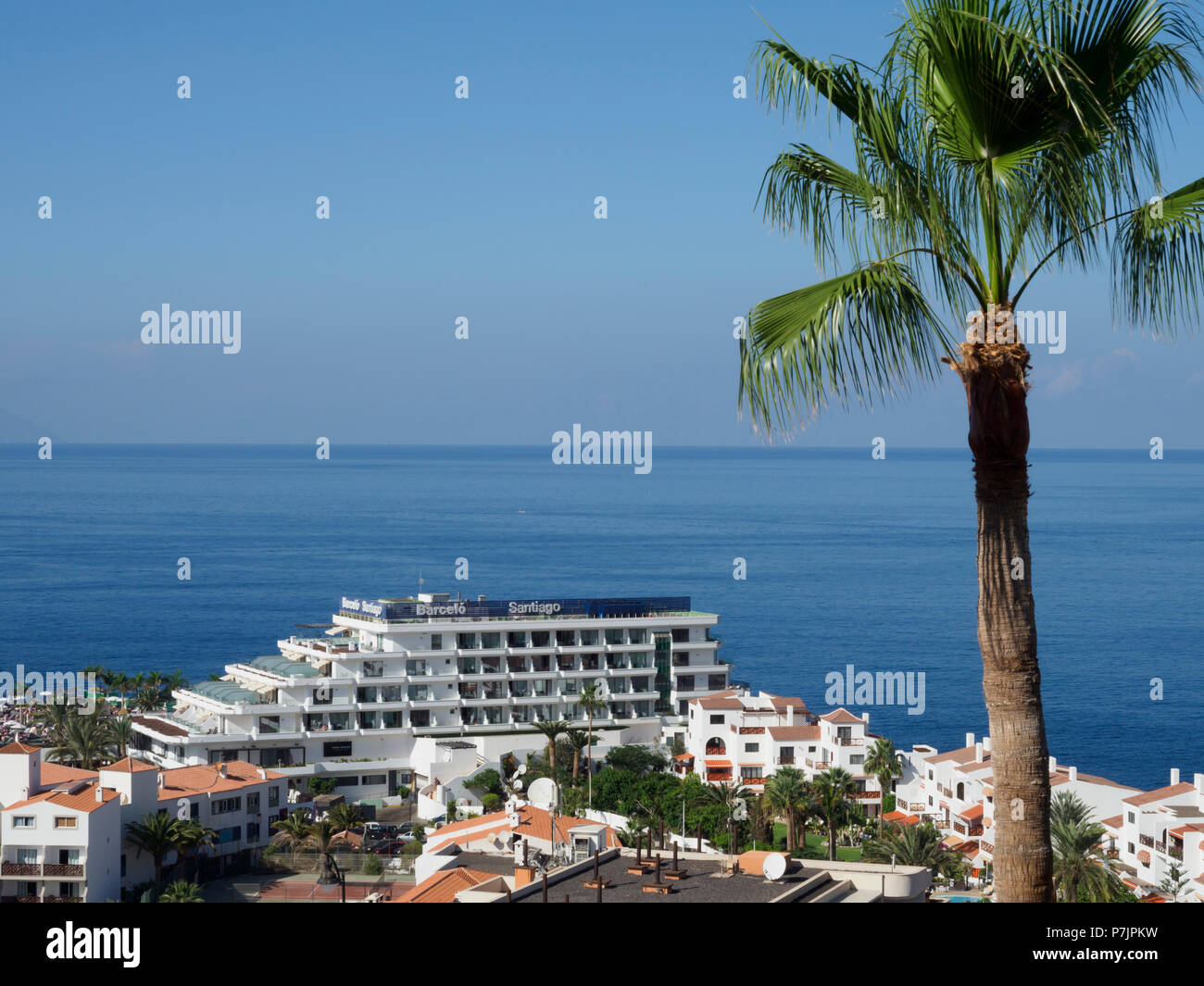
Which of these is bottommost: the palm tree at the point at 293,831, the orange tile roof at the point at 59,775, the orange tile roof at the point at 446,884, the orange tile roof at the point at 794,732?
the palm tree at the point at 293,831

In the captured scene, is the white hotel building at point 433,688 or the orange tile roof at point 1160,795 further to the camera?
the white hotel building at point 433,688

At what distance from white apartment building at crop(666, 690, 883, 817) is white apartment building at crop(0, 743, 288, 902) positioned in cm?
2197

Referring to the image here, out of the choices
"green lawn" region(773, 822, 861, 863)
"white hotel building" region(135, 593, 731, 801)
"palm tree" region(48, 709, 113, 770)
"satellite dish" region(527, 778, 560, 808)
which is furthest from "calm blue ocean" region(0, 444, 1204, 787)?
"palm tree" region(48, 709, 113, 770)

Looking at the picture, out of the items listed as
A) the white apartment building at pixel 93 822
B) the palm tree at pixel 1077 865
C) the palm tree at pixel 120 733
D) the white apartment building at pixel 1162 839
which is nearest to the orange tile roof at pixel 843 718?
the white apartment building at pixel 1162 839

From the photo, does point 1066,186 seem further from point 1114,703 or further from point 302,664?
point 1114,703

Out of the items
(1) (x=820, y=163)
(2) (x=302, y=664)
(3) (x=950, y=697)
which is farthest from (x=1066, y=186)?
(3) (x=950, y=697)

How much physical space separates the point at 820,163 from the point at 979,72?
1306mm

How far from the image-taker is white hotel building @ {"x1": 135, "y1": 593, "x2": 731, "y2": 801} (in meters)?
65.4

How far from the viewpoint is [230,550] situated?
18500cm

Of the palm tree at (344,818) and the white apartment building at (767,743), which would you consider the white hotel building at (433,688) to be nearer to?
the white apartment building at (767,743)

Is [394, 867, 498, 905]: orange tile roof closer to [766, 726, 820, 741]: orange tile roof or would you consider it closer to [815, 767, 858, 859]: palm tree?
[815, 767, 858, 859]: palm tree

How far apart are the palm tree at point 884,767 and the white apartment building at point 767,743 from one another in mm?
493

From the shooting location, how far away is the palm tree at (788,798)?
48656 mm

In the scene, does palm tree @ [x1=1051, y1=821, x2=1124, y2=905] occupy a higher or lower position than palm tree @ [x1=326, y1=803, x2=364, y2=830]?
higher
